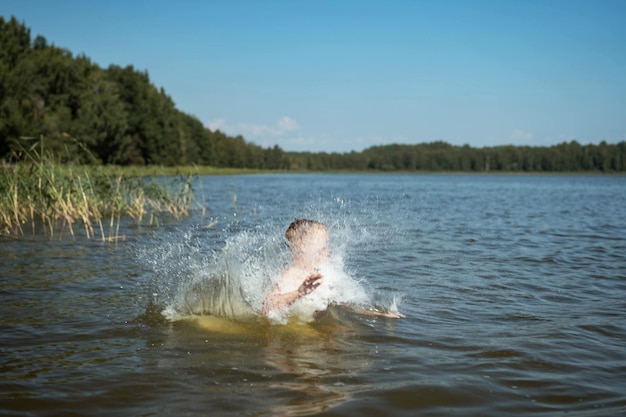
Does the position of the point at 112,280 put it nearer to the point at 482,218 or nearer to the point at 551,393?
the point at 551,393

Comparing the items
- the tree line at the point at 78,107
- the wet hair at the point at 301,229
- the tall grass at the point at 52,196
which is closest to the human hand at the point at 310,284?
the wet hair at the point at 301,229

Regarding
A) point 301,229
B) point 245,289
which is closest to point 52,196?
point 245,289

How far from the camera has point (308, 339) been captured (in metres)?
6.20

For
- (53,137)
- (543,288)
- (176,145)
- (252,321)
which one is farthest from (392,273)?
(176,145)

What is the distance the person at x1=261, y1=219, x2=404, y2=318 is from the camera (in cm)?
671

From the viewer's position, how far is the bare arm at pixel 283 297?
6.01m

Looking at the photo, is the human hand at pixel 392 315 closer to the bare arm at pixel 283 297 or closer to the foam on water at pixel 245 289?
the foam on water at pixel 245 289

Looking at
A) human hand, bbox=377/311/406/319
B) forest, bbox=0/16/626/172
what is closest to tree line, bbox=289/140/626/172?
forest, bbox=0/16/626/172

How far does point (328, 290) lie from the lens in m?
7.83

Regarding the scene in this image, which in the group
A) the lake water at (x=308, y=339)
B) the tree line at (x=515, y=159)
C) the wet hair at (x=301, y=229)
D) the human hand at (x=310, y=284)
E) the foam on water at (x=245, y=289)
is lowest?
the lake water at (x=308, y=339)

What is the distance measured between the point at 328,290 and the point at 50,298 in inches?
160

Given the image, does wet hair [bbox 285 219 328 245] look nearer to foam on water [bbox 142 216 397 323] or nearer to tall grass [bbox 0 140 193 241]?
foam on water [bbox 142 216 397 323]

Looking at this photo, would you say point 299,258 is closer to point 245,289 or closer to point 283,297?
point 283,297

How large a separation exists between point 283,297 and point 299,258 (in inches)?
23.1
